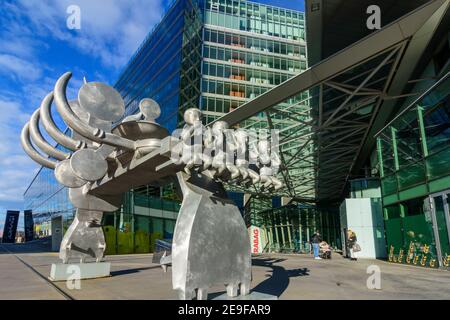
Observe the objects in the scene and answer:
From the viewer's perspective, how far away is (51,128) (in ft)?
26.8

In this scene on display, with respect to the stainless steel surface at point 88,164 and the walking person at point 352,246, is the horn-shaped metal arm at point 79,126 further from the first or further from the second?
the walking person at point 352,246

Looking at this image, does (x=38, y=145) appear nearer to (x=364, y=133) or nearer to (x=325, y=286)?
(x=325, y=286)

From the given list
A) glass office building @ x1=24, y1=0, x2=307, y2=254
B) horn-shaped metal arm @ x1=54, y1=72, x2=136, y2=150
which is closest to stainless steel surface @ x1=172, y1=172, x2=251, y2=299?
horn-shaped metal arm @ x1=54, y1=72, x2=136, y2=150

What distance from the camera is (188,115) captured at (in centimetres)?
556

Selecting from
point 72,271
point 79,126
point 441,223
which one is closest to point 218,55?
point 441,223

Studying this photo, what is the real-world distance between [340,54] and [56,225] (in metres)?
30.2

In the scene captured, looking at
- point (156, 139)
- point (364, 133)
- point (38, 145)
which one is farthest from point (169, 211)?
point (156, 139)

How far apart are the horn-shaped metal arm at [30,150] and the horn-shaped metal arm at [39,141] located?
0.29 m

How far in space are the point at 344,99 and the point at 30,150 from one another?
18.8m

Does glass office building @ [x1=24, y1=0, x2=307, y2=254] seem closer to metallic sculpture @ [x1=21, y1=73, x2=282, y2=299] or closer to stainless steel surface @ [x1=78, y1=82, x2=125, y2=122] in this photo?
metallic sculpture @ [x1=21, y1=73, x2=282, y2=299]

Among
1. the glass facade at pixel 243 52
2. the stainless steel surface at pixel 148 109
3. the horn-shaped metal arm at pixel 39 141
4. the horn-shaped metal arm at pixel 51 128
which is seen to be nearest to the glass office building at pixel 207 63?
the glass facade at pixel 243 52

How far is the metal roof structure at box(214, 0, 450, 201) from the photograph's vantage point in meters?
15.0

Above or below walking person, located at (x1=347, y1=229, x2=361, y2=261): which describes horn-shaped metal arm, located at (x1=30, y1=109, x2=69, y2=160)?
above

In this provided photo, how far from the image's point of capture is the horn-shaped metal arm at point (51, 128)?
8133 millimetres
